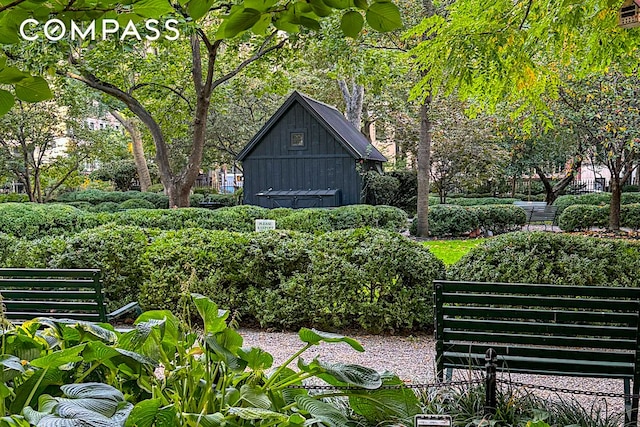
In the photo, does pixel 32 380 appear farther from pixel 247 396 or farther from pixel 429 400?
pixel 429 400

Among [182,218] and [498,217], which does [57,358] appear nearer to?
[182,218]

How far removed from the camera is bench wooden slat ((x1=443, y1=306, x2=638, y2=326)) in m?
3.63

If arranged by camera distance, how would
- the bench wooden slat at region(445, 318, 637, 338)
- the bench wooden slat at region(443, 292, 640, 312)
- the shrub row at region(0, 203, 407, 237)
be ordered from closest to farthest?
the bench wooden slat at region(443, 292, 640, 312)
the bench wooden slat at region(445, 318, 637, 338)
the shrub row at region(0, 203, 407, 237)

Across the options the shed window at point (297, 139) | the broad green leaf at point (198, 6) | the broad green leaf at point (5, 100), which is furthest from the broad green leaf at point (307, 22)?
the shed window at point (297, 139)

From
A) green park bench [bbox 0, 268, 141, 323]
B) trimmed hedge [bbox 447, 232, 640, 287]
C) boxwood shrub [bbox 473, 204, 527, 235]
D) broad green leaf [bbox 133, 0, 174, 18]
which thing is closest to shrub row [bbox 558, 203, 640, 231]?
boxwood shrub [bbox 473, 204, 527, 235]

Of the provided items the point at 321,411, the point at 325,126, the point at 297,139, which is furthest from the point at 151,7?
the point at 297,139

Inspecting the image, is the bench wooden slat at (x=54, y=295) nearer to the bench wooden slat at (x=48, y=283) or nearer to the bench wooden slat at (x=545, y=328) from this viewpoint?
the bench wooden slat at (x=48, y=283)

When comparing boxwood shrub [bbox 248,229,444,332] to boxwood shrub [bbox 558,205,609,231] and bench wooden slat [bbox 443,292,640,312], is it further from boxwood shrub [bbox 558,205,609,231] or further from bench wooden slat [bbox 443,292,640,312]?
boxwood shrub [bbox 558,205,609,231]

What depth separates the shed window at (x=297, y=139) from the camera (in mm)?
20781

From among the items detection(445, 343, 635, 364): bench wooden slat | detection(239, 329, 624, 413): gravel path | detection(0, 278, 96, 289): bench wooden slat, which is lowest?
detection(239, 329, 624, 413): gravel path

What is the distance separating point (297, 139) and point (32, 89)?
64.0 ft

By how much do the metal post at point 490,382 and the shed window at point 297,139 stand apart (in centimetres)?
1850

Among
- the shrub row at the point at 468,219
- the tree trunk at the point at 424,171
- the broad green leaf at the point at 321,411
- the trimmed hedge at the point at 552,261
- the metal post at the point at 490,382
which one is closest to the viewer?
the broad green leaf at the point at 321,411

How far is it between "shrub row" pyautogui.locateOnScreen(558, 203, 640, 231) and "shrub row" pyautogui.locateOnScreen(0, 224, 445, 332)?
13629 millimetres
